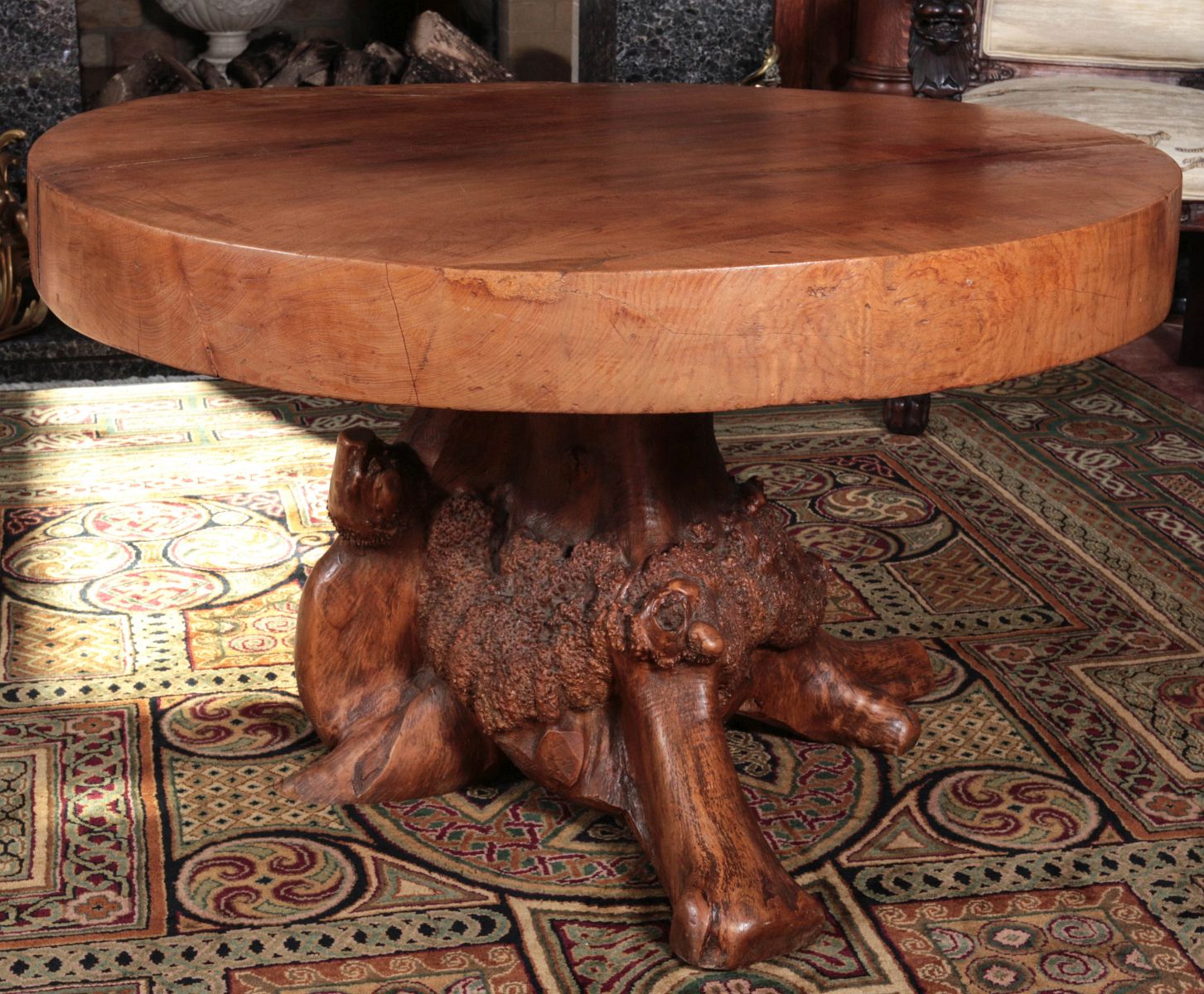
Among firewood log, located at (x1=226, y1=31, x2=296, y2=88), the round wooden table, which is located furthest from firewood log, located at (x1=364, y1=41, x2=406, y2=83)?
the round wooden table

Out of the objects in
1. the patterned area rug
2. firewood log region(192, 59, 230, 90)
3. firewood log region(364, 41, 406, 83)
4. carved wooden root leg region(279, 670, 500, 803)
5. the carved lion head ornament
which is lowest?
the patterned area rug

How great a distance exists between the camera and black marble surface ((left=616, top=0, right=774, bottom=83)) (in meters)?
3.52

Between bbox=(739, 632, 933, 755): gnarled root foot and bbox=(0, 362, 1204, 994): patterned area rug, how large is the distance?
28 mm

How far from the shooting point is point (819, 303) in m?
1.17

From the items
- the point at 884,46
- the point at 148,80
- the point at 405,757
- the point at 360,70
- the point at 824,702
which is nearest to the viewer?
the point at 405,757

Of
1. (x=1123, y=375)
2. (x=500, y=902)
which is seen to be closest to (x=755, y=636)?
(x=500, y=902)

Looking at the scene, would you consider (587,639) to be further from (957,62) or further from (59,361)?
(59,361)

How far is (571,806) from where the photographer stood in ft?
5.99

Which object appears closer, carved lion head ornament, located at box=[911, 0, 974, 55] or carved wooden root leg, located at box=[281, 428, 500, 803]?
carved wooden root leg, located at box=[281, 428, 500, 803]

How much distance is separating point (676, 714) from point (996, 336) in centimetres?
57

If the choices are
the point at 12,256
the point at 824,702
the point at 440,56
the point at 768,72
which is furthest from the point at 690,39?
the point at 824,702

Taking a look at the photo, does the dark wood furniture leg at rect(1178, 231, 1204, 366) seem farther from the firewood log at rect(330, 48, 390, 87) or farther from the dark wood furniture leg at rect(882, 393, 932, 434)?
the firewood log at rect(330, 48, 390, 87)

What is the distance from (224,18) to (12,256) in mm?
967

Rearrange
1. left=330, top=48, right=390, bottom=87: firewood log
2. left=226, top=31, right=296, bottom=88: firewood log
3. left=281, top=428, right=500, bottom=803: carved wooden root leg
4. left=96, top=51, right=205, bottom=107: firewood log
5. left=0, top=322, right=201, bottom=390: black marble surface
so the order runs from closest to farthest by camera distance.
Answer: left=281, top=428, right=500, bottom=803: carved wooden root leg, left=0, top=322, right=201, bottom=390: black marble surface, left=96, top=51, right=205, bottom=107: firewood log, left=330, top=48, right=390, bottom=87: firewood log, left=226, top=31, right=296, bottom=88: firewood log
